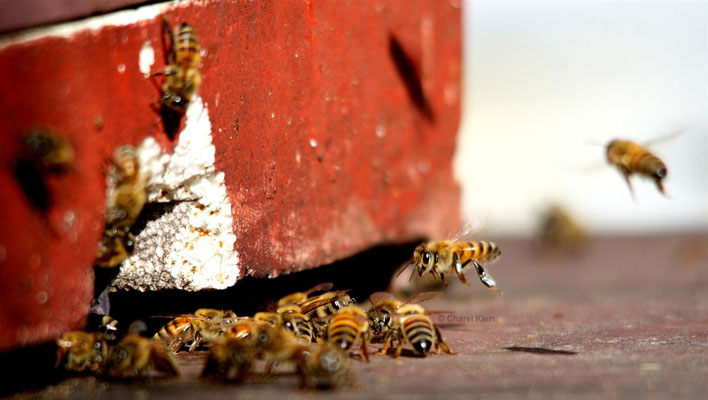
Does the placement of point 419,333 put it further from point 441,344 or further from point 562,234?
point 562,234

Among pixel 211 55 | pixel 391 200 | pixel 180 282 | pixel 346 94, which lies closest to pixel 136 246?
pixel 180 282

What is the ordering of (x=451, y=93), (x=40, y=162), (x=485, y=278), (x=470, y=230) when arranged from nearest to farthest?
1. (x=40, y=162)
2. (x=485, y=278)
3. (x=470, y=230)
4. (x=451, y=93)

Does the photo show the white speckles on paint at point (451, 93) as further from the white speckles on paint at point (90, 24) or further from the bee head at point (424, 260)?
the white speckles on paint at point (90, 24)

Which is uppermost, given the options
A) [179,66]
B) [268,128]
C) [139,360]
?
[179,66]

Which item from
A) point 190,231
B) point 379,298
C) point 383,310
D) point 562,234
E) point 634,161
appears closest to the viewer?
point 190,231

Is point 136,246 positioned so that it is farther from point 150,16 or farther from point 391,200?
point 391,200

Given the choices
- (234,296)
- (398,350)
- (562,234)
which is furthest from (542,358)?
(562,234)
